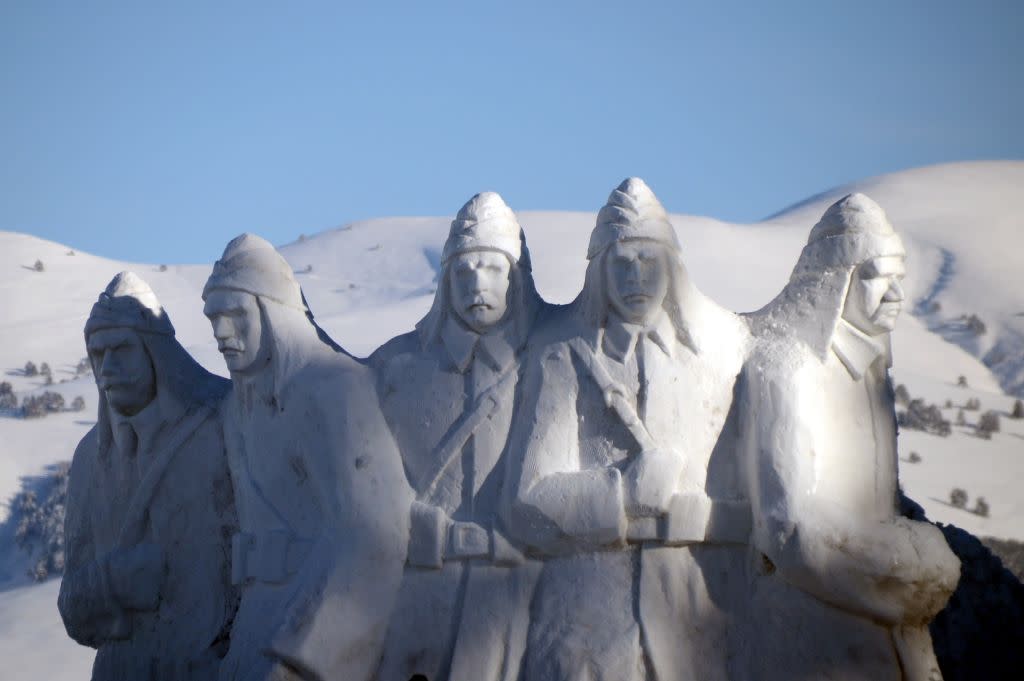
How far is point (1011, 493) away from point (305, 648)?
33.0 feet

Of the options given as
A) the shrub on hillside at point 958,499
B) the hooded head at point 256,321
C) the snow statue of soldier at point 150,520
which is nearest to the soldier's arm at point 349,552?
the hooded head at point 256,321

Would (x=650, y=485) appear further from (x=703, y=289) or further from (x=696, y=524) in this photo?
(x=703, y=289)

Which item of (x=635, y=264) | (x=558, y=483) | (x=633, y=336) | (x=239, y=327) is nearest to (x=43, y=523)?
(x=239, y=327)

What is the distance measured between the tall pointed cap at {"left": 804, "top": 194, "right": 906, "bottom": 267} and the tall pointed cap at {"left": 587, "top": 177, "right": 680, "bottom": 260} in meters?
0.73

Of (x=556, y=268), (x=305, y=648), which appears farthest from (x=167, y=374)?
(x=556, y=268)

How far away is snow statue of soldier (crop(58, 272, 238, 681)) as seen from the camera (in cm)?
737

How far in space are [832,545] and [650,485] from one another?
84 cm

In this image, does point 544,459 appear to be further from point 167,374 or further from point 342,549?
point 167,374

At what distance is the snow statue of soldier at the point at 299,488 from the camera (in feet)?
21.6

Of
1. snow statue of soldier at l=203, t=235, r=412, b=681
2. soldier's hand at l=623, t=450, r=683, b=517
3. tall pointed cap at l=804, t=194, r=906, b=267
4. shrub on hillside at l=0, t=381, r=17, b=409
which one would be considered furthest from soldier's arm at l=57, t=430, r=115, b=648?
shrub on hillside at l=0, t=381, r=17, b=409

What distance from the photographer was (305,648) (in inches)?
256

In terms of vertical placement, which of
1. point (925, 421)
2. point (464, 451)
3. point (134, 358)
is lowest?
point (925, 421)

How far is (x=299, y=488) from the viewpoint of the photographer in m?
7.00

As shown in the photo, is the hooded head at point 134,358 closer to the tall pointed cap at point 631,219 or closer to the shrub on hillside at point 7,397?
the tall pointed cap at point 631,219
